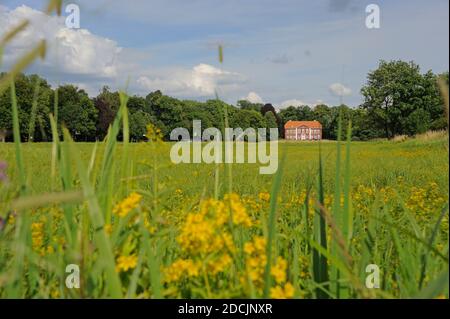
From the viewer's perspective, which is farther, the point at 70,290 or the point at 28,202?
the point at 70,290

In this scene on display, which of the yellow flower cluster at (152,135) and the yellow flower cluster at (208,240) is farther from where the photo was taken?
the yellow flower cluster at (152,135)

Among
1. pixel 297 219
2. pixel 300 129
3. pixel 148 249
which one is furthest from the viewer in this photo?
pixel 300 129

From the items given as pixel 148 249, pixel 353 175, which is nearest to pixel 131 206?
pixel 148 249

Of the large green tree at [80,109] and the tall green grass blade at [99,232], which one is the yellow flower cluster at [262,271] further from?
the large green tree at [80,109]

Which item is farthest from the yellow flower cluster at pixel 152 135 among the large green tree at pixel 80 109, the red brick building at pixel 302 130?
the red brick building at pixel 302 130

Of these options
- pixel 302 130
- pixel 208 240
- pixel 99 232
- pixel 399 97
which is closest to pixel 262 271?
pixel 208 240

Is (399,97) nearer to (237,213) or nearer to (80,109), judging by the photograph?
(80,109)

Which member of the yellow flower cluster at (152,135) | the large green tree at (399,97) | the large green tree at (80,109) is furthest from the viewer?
the large green tree at (399,97)

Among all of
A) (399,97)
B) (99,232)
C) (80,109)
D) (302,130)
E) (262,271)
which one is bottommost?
(262,271)

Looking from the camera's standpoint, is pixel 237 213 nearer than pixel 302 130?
Yes
